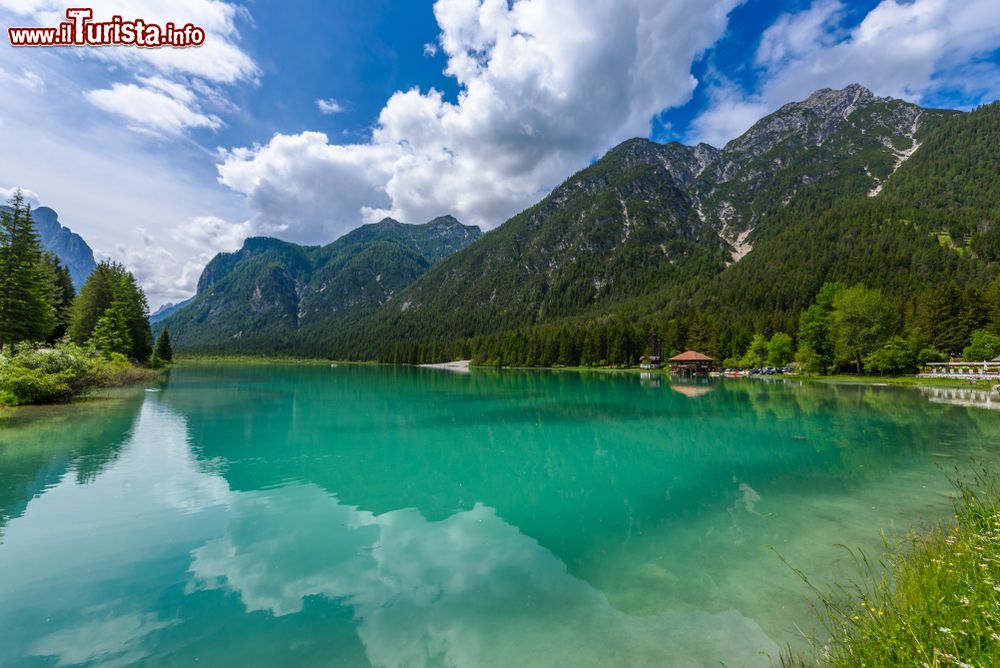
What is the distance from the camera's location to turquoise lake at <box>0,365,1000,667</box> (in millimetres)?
6992

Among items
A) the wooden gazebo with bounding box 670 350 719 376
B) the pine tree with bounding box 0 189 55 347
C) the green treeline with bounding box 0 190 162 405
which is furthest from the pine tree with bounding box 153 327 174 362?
the wooden gazebo with bounding box 670 350 719 376

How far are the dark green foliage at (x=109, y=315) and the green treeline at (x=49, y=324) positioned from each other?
10 centimetres

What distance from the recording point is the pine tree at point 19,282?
37.8 m

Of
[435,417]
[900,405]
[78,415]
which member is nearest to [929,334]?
[900,405]

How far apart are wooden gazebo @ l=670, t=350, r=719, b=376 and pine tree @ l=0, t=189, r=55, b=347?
314 feet

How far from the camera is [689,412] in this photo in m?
35.1

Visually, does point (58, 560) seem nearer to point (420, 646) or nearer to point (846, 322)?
point (420, 646)

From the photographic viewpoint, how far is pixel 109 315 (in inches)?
2328

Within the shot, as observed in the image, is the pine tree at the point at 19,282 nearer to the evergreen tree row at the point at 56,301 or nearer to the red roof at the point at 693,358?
the evergreen tree row at the point at 56,301

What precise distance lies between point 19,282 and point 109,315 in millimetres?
23828

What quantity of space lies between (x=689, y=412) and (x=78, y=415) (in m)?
43.8

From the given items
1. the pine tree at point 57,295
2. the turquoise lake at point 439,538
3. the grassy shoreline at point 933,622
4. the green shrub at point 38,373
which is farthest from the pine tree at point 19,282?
the grassy shoreline at point 933,622

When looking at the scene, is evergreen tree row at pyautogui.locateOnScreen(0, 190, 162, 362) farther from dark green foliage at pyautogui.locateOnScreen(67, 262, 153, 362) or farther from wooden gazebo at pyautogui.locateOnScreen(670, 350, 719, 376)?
wooden gazebo at pyautogui.locateOnScreen(670, 350, 719, 376)

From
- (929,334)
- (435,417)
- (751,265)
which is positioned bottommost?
(435,417)
